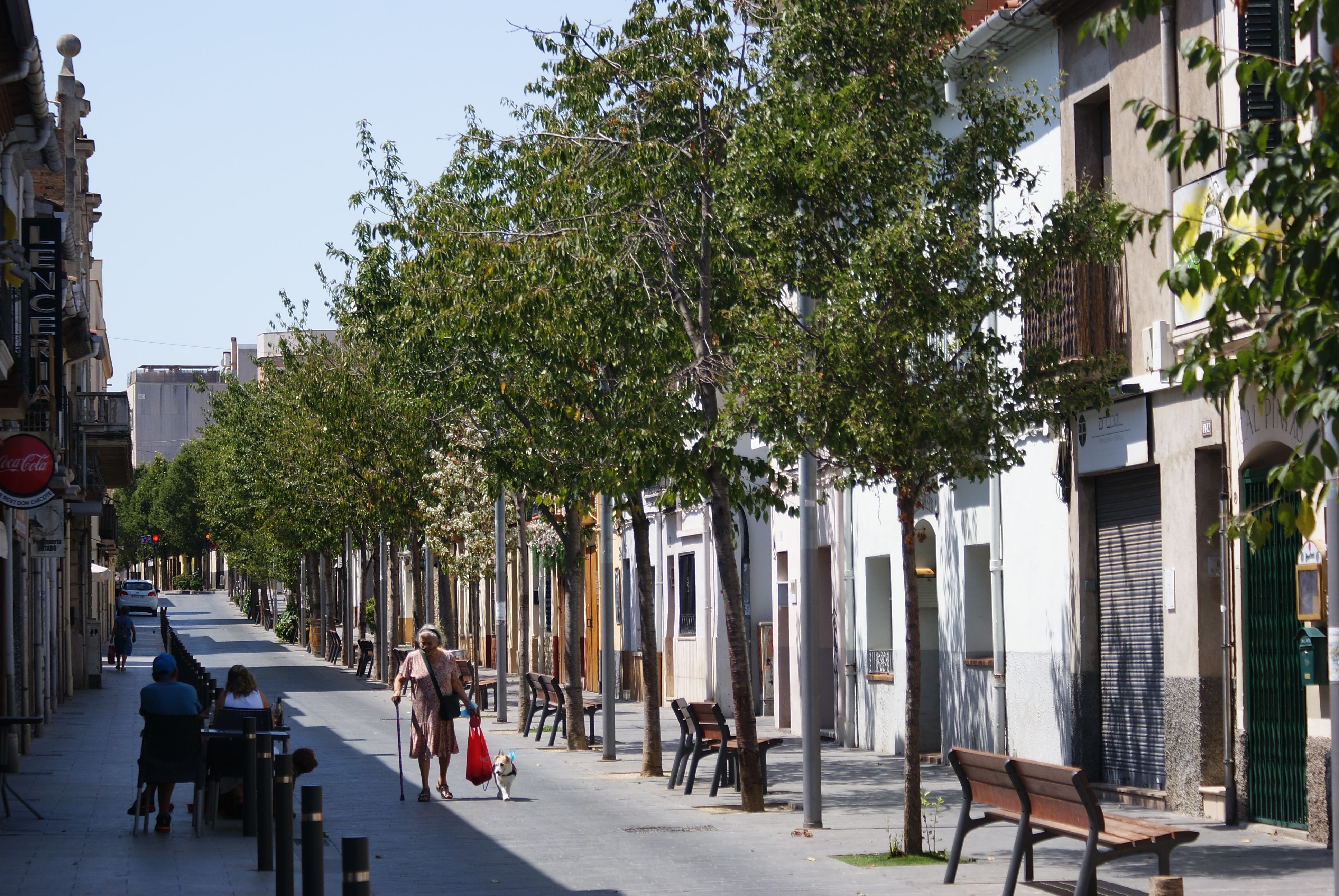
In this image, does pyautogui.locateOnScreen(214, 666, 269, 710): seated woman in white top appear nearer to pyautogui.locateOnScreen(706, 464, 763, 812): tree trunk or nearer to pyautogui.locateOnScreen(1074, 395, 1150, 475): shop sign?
pyautogui.locateOnScreen(706, 464, 763, 812): tree trunk

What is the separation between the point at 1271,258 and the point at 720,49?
10.2m

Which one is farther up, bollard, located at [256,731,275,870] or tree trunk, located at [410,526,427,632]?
tree trunk, located at [410,526,427,632]

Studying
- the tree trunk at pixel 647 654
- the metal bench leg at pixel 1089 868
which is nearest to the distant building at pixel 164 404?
the tree trunk at pixel 647 654

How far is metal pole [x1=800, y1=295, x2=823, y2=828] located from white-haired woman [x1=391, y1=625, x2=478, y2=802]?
13.8ft

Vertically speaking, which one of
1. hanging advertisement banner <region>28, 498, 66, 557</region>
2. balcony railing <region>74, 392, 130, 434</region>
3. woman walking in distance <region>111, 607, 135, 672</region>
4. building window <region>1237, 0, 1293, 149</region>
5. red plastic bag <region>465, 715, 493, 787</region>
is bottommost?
woman walking in distance <region>111, 607, 135, 672</region>

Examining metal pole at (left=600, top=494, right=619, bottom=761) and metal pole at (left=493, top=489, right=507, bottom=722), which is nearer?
metal pole at (left=600, top=494, right=619, bottom=761)

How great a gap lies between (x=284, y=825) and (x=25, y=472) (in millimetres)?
10130

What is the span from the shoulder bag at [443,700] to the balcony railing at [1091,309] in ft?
21.7

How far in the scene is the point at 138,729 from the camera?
3083cm

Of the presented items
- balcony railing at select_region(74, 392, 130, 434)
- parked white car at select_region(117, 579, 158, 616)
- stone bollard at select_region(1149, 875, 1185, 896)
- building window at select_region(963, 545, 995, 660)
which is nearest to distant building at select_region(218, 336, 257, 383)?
parked white car at select_region(117, 579, 158, 616)

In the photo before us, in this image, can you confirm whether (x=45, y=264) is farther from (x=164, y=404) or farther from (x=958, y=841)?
(x=164, y=404)

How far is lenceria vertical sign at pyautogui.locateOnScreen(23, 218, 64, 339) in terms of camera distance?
2289 cm

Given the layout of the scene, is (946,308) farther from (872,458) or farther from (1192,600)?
(1192,600)

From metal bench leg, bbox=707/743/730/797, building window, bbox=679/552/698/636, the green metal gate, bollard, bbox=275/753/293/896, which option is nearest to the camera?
bollard, bbox=275/753/293/896
